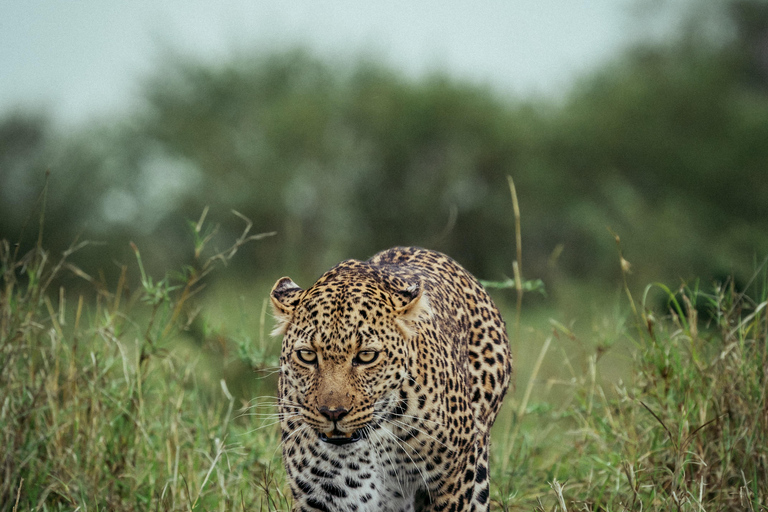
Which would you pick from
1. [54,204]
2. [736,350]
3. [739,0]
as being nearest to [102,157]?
[54,204]

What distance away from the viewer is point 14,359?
547 centimetres

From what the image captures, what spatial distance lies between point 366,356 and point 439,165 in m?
26.4

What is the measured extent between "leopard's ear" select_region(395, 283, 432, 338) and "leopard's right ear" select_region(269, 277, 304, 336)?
0.52 m

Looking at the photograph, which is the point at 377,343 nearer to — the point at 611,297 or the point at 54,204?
the point at 611,297

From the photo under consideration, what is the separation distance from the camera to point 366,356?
424 centimetres

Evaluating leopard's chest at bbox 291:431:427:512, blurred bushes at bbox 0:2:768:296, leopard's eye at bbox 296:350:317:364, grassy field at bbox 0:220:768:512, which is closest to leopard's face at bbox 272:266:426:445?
leopard's eye at bbox 296:350:317:364

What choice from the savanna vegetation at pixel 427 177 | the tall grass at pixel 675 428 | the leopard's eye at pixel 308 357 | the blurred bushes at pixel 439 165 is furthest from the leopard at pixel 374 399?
the blurred bushes at pixel 439 165

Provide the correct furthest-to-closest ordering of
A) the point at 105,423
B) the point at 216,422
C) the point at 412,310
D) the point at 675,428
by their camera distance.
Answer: the point at 216,422 → the point at 105,423 → the point at 675,428 → the point at 412,310

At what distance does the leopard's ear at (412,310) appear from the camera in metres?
4.35

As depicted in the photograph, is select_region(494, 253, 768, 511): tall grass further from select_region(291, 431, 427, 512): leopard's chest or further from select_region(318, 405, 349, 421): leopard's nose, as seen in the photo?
select_region(318, 405, 349, 421): leopard's nose

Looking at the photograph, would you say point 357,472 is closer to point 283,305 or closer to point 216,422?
point 283,305

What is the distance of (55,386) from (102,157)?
24.2 m

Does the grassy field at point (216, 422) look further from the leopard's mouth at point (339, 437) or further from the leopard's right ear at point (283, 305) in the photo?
the leopard's mouth at point (339, 437)

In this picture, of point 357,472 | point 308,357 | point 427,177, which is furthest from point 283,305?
point 427,177
